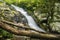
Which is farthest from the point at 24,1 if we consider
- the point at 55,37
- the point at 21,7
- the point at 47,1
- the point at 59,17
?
the point at 55,37

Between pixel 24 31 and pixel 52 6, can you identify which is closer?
pixel 24 31

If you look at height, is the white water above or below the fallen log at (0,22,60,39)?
above

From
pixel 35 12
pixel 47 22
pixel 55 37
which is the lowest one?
pixel 55 37

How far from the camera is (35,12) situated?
6195mm

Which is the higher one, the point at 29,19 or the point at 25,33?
the point at 29,19

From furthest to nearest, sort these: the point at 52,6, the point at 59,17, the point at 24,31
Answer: the point at 59,17 → the point at 52,6 → the point at 24,31

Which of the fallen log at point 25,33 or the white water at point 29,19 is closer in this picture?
the fallen log at point 25,33

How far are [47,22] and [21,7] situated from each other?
3.51 feet

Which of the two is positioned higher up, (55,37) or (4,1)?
(4,1)

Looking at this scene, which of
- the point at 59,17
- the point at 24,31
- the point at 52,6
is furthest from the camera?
the point at 59,17

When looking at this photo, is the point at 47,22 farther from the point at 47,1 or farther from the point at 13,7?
the point at 13,7

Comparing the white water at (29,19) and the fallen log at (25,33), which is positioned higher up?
the white water at (29,19)

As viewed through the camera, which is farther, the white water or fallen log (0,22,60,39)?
the white water

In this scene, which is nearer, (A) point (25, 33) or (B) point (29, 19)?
(A) point (25, 33)
